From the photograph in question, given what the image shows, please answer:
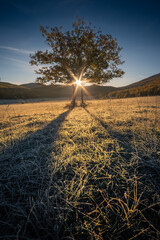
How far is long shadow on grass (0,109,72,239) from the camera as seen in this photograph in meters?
0.62

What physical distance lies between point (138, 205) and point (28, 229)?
2.63ft

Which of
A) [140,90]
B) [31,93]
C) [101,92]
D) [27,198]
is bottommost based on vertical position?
[27,198]

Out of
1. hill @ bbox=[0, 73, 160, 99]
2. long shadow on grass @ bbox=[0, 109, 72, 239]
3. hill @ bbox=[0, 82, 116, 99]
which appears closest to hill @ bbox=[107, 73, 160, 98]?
hill @ bbox=[0, 73, 160, 99]

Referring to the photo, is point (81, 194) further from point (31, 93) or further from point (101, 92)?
point (101, 92)

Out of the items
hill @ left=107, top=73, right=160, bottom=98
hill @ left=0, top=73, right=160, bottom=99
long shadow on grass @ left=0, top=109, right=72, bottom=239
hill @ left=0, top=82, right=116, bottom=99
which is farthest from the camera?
hill @ left=0, top=82, right=116, bottom=99

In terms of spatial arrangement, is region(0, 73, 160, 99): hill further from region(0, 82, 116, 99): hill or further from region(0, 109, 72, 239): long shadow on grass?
region(0, 109, 72, 239): long shadow on grass

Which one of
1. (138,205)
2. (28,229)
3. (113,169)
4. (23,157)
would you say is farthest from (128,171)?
(23,157)

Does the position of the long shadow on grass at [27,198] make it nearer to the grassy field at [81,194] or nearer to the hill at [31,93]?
the grassy field at [81,194]

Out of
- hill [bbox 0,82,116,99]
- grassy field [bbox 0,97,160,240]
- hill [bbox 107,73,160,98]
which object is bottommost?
grassy field [bbox 0,97,160,240]

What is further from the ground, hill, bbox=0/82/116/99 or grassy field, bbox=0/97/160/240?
hill, bbox=0/82/116/99

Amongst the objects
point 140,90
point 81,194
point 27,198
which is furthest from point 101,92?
point 27,198

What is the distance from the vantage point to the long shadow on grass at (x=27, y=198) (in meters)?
0.62

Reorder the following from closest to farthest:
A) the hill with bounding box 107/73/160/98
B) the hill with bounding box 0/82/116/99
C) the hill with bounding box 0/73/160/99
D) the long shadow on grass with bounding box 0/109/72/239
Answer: the long shadow on grass with bounding box 0/109/72/239 < the hill with bounding box 107/73/160/98 < the hill with bounding box 0/73/160/99 < the hill with bounding box 0/82/116/99

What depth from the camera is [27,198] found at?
0.82 meters
